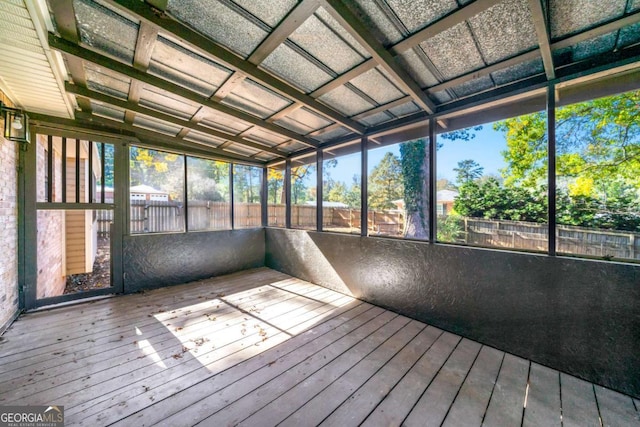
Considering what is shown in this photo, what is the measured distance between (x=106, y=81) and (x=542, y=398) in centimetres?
480

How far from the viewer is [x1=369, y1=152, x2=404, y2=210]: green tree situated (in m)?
3.72

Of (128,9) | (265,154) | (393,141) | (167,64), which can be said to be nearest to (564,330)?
(393,141)

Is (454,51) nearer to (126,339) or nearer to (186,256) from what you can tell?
(126,339)

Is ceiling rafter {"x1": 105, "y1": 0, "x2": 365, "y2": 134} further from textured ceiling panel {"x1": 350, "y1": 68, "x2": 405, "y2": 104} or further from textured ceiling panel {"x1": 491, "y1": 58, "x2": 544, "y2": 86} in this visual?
textured ceiling panel {"x1": 491, "y1": 58, "x2": 544, "y2": 86}

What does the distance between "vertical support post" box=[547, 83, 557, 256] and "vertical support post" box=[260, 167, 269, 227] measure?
15.6 ft

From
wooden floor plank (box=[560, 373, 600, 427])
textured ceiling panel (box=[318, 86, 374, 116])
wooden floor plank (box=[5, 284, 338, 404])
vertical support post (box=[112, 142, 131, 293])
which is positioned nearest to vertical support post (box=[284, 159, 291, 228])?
textured ceiling panel (box=[318, 86, 374, 116])

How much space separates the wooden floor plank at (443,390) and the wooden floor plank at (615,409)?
771 millimetres

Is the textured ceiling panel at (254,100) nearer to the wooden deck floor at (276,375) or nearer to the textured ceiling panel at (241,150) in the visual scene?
the textured ceiling panel at (241,150)

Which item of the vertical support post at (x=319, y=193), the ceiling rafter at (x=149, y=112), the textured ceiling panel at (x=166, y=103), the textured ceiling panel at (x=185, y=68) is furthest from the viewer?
the vertical support post at (x=319, y=193)

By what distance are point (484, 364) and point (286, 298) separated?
8.14 ft

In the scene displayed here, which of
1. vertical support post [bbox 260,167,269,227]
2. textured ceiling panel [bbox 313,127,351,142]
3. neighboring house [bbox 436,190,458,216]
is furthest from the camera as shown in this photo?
vertical support post [bbox 260,167,269,227]

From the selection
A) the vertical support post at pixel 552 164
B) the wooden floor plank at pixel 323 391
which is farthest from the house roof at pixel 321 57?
the wooden floor plank at pixel 323 391

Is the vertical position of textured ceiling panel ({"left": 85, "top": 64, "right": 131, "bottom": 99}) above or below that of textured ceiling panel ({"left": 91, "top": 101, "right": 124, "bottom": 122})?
below

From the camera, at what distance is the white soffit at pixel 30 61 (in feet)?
4.71
